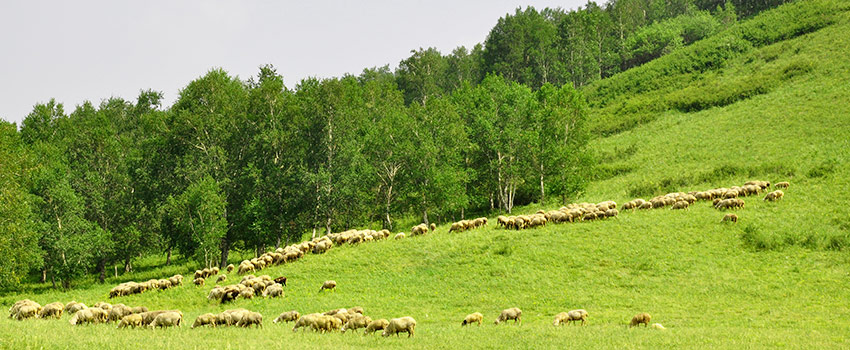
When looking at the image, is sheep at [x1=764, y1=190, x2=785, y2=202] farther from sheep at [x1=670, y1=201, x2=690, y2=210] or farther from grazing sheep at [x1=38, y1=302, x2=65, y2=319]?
grazing sheep at [x1=38, y1=302, x2=65, y2=319]

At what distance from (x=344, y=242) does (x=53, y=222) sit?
97.4 feet

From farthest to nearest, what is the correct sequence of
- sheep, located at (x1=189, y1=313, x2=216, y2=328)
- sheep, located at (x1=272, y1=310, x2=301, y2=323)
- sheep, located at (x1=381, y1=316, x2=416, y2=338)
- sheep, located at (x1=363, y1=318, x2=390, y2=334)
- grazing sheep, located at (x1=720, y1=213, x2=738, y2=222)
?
grazing sheep, located at (x1=720, y1=213, x2=738, y2=222), sheep, located at (x1=272, y1=310, x2=301, y2=323), sheep, located at (x1=189, y1=313, x2=216, y2=328), sheep, located at (x1=363, y1=318, x2=390, y2=334), sheep, located at (x1=381, y1=316, x2=416, y2=338)

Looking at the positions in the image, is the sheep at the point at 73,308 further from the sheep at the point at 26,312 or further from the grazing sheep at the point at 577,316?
the grazing sheep at the point at 577,316

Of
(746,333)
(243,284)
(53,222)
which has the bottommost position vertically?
(746,333)

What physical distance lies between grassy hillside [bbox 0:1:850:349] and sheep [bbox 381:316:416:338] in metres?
0.72

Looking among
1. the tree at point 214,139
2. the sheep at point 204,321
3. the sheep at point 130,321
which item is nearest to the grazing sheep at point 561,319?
the sheep at point 204,321

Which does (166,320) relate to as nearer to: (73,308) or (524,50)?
(73,308)

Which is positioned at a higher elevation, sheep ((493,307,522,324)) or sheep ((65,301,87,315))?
sheep ((65,301,87,315))

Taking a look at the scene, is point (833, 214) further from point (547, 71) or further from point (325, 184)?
point (547, 71)

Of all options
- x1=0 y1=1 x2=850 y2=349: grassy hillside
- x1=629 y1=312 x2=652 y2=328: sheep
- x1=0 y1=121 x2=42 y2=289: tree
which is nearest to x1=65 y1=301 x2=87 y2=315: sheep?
x1=0 y1=1 x2=850 y2=349: grassy hillside

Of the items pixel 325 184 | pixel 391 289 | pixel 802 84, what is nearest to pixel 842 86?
pixel 802 84

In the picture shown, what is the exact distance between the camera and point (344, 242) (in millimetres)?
43375

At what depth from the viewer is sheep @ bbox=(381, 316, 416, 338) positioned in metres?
22.5

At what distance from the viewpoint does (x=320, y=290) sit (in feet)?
112
